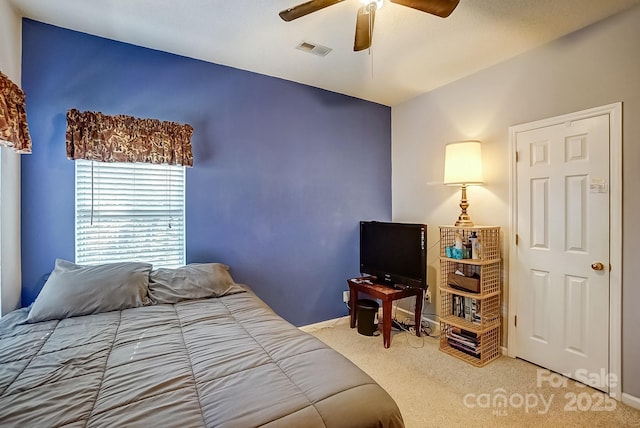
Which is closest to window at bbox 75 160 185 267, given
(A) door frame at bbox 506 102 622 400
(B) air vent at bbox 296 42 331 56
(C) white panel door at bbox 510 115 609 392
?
(B) air vent at bbox 296 42 331 56

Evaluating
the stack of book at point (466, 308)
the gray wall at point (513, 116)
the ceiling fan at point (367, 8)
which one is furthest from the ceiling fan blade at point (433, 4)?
the stack of book at point (466, 308)

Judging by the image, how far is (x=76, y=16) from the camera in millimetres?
2150

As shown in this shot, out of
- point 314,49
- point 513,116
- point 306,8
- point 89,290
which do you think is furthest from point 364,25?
point 89,290

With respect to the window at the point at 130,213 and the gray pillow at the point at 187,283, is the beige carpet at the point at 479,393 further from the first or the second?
the window at the point at 130,213

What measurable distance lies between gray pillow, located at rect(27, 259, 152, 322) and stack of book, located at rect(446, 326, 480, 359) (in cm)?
263

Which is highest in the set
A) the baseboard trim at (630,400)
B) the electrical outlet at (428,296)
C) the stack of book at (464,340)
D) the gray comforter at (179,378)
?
the gray comforter at (179,378)

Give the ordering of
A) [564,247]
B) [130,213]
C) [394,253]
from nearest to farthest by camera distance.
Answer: [564,247] → [130,213] → [394,253]

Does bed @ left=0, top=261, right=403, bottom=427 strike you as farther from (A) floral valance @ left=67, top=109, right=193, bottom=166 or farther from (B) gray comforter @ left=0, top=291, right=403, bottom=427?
(A) floral valance @ left=67, top=109, right=193, bottom=166

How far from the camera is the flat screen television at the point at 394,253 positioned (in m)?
2.97

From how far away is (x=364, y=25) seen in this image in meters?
1.78

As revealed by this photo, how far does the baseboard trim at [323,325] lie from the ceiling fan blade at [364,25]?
9.02 ft

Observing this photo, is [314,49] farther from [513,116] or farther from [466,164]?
[513,116]

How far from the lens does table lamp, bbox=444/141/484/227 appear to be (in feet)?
9.07

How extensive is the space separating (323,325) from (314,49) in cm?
283
